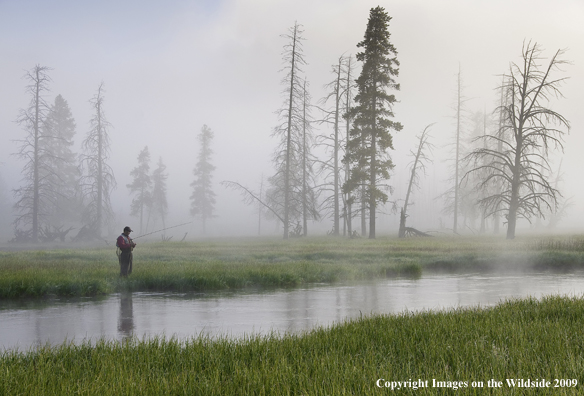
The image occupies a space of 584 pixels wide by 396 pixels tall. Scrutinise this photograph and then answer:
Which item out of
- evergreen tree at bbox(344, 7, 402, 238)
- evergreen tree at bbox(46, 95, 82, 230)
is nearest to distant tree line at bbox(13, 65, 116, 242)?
evergreen tree at bbox(46, 95, 82, 230)

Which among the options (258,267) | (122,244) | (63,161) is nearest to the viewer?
(122,244)

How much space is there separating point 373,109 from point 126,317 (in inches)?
1248

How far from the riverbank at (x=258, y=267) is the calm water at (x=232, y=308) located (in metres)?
1.09

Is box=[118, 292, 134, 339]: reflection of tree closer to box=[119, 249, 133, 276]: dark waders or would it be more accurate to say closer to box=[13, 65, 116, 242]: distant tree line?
box=[119, 249, 133, 276]: dark waders

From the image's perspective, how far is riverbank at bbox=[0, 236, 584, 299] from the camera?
47.4 feet

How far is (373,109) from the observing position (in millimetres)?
39625

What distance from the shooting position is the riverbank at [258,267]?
47.4 ft

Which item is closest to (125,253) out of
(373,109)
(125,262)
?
(125,262)

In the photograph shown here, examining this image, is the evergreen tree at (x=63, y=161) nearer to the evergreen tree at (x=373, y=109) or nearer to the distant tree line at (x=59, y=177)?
the distant tree line at (x=59, y=177)

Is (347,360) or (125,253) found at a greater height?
(125,253)

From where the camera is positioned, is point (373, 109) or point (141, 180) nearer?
point (373, 109)

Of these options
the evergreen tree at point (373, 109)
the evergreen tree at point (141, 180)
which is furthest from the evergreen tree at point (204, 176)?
the evergreen tree at point (373, 109)

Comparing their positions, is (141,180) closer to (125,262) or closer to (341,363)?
(125,262)

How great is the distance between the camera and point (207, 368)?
577cm
